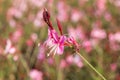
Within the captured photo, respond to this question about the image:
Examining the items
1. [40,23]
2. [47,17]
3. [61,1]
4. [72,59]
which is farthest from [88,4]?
[47,17]

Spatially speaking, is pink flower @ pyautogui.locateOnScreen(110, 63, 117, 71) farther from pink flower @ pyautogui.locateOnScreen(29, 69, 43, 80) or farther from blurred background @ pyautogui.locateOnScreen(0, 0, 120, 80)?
pink flower @ pyautogui.locateOnScreen(29, 69, 43, 80)

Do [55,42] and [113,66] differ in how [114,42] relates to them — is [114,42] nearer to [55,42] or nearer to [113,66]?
[113,66]

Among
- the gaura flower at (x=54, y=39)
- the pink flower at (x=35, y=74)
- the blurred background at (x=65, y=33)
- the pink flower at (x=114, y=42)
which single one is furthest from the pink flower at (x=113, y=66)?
the gaura flower at (x=54, y=39)

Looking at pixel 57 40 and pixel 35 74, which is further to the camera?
pixel 35 74

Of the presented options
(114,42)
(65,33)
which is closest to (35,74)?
(114,42)

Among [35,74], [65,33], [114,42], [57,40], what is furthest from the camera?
[65,33]

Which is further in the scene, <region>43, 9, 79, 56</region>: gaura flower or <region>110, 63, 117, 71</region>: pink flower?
<region>110, 63, 117, 71</region>: pink flower

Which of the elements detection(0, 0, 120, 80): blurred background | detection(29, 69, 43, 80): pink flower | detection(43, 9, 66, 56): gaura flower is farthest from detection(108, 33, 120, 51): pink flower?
detection(43, 9, 66, 56): gaura flower

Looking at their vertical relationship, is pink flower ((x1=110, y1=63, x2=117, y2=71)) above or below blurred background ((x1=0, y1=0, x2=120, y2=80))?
below

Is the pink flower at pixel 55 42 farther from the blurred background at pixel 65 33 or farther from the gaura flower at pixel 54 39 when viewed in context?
the blurred background at pixel 65 33

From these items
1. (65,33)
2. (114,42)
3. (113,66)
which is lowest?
(113,66)
